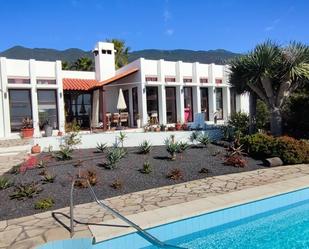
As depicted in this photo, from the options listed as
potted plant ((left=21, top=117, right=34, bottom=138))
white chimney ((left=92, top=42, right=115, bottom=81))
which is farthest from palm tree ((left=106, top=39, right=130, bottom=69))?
potted plant ((left=21, top=117, right=34, bottom=138))

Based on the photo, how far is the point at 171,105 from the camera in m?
25.0

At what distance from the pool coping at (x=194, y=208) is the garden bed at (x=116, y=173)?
1972 mm

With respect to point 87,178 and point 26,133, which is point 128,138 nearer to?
point 26,133

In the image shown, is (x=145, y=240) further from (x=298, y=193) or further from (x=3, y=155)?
(x=3, y=155)

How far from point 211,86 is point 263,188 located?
17.6 m

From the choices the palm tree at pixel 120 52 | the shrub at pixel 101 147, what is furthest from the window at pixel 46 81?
the palm tree at pixel 120 52

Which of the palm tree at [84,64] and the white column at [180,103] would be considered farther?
the palm tree at [84,64]

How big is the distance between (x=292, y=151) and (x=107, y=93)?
15.0 metres

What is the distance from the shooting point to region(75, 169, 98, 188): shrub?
31.6ft

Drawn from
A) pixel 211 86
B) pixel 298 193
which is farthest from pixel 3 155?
pixel 211 86

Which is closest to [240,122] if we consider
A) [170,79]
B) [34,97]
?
[170,79]

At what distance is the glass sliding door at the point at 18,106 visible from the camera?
65.4 ft

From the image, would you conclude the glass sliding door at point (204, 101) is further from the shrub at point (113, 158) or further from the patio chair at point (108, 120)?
the shrub at point (113, 158)

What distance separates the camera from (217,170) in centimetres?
1174
